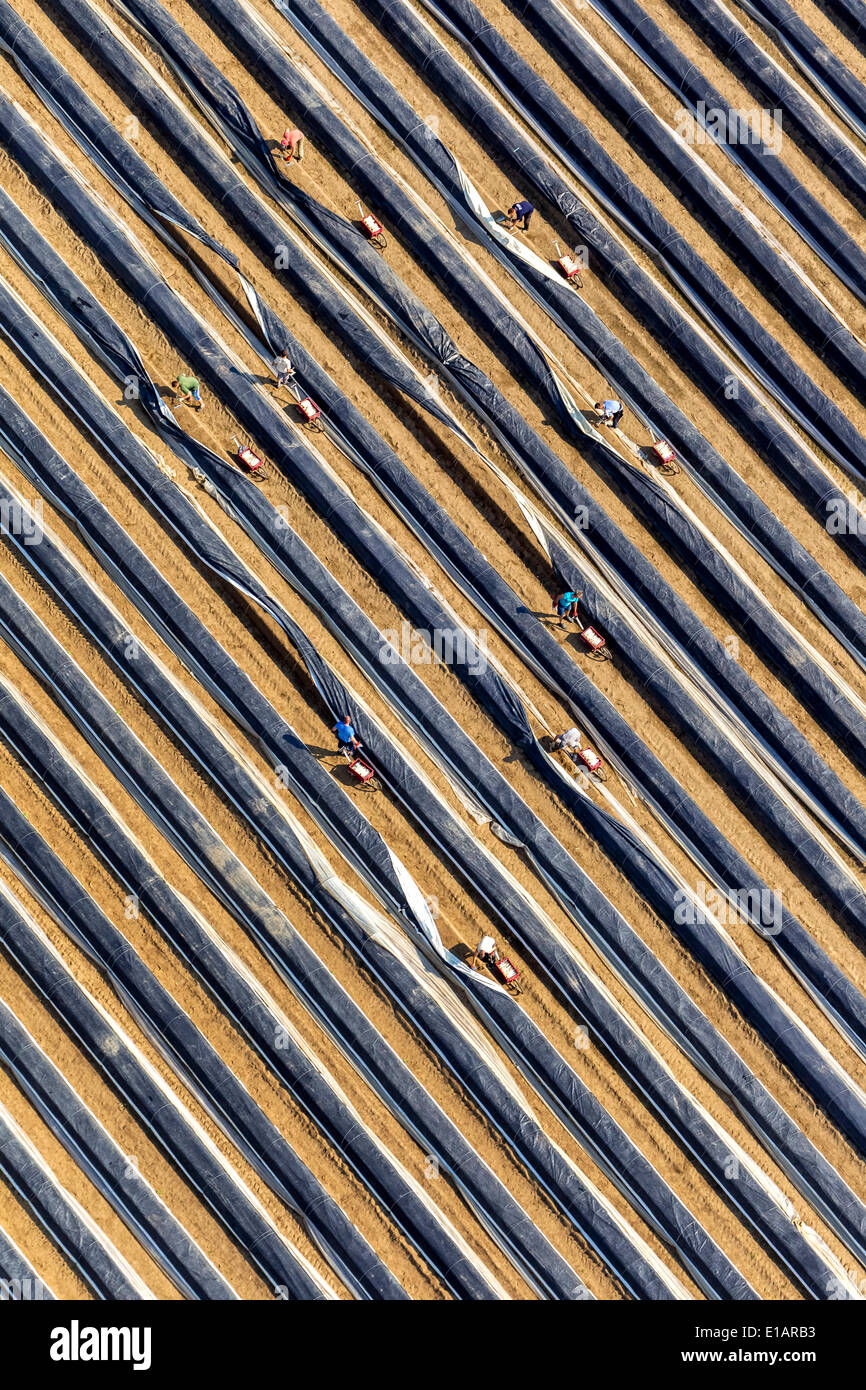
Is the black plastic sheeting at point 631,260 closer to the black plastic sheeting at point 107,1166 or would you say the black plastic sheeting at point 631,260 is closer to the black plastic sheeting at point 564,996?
the black plastic sheeting at point 564,996

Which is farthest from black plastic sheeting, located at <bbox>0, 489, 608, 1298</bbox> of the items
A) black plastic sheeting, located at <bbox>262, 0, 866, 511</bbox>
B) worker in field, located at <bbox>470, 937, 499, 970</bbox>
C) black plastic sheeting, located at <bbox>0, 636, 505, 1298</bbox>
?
black plastic sheeting, located at <bbox>262, 0, 866, 511</bbox>

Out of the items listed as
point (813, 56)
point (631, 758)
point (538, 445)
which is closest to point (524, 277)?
point (538, 445)

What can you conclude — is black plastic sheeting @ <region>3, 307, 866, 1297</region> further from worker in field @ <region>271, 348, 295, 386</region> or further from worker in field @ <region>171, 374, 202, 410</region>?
worker in field @ <region>271, 348, 295, 386</region>

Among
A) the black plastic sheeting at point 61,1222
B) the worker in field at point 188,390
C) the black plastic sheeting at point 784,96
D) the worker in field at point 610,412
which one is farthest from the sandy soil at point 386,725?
the black plastic sheeting at point 784,96

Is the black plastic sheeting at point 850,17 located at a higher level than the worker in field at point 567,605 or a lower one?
higher

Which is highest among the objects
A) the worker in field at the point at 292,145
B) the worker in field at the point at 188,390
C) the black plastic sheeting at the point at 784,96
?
the black plastic sheeting at the point at 784,96

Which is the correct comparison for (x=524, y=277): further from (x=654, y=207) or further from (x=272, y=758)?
(x=272, y=758)
